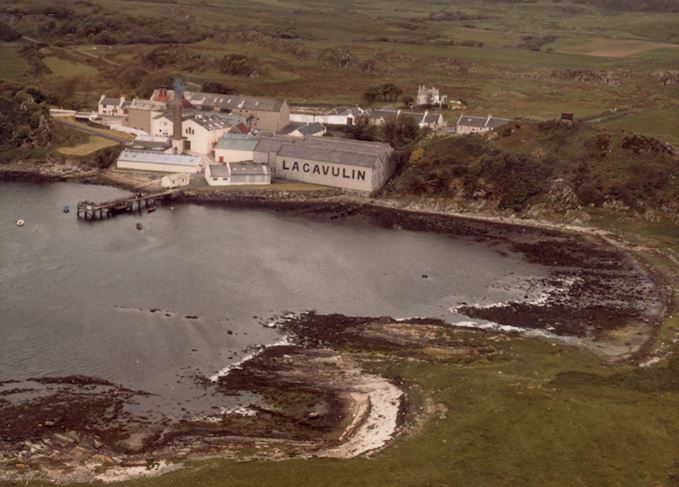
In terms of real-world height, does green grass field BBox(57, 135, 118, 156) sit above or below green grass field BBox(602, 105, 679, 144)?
below

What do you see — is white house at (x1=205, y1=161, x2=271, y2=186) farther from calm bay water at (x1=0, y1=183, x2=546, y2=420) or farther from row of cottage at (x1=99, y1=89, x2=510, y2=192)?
calm bay water at (x1=0, y1=183, x2=546, y2=420)

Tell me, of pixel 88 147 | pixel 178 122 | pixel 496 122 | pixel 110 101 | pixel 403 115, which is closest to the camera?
pixel 178 122

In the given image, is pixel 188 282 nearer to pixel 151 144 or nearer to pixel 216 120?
pixel 151 144

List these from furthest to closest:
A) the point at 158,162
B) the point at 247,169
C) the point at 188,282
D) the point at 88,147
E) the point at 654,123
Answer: the point at 654,123 → the point at 88,147 → the point at 158,162 → the point at 247,169 → the point at 188,282

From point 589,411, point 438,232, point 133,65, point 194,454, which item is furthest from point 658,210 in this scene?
point 133,65

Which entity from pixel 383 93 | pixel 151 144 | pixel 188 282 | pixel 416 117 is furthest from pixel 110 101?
pixel 188 282

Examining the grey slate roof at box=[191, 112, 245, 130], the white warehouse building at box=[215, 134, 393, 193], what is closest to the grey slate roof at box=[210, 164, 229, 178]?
the white warehouse building at box=[215, 134, 393, 193]

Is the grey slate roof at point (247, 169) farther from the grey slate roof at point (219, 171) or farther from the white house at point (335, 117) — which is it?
the white house at point (335, 117)

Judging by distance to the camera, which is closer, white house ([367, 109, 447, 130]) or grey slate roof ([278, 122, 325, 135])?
grey slate roof ([278, 122, 325, 135])
